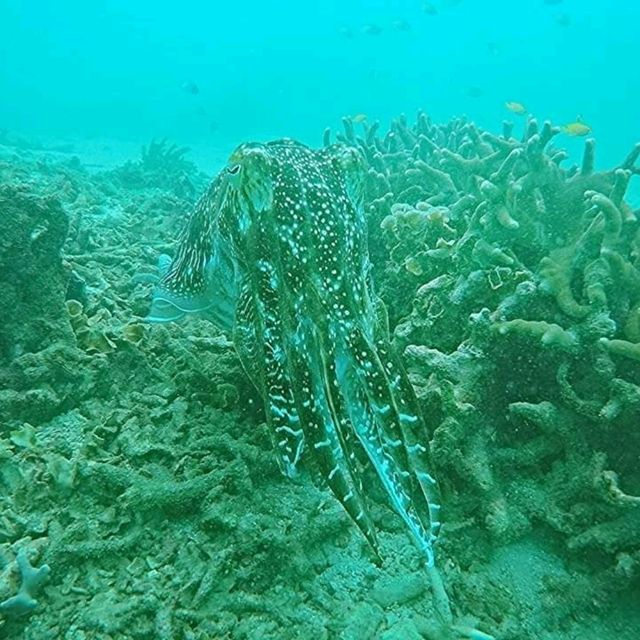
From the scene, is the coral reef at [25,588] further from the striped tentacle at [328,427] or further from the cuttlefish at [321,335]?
the striped tentacle at [328,427]

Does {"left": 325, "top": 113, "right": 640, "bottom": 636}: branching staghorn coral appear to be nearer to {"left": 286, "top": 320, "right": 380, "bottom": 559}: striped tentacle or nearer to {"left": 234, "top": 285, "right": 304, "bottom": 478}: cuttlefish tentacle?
{"left": 286, "top": 320, "right": 380, "bottom": 559}: striped tentacle

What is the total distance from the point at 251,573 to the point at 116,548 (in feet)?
2.71

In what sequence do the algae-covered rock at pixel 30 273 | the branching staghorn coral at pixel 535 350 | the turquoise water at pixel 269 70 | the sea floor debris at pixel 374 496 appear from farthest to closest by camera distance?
the turquoise water at pixel 269 70 → the algae-covered rock at pixel 30 273 → the branching staghorn coral at pixel 535 350 → the sea floor debris at pixel 374 496

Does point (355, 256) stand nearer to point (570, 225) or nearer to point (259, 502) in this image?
point (259, 502)

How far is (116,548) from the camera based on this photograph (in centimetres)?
315

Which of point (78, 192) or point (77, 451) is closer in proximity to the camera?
point (77, 451)

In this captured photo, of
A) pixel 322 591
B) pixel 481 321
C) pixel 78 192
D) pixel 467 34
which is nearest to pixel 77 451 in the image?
pixel 322 591

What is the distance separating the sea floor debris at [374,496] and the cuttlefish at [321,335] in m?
0.54

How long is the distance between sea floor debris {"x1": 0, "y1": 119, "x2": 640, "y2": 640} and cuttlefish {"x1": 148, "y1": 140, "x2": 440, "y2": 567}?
0.54 m

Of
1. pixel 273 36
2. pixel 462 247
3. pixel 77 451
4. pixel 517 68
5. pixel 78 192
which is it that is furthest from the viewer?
pixel 273 36

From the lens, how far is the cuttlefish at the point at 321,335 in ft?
9.26

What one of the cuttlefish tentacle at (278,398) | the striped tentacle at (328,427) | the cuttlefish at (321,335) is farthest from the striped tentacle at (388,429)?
the cuttlefish tentacle at (278,398)

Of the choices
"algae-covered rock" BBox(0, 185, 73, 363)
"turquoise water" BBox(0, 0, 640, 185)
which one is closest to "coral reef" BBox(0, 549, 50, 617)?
"algae-covered rock" BBox(0, 185, 73, 363)

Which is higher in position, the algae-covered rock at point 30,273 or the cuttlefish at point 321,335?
the algae-covered rock at point 30,273
